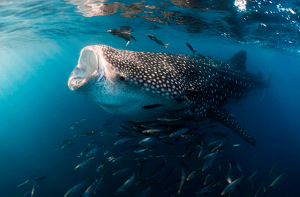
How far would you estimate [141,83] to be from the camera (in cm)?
345

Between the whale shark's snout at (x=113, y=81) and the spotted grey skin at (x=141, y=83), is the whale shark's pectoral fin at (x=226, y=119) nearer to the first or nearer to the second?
the spotted grey skin at (x=141, y=83)

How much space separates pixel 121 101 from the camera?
3670 millimetres

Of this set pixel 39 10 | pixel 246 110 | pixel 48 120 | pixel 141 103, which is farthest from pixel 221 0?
pixel 48 120

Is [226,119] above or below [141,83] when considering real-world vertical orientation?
below

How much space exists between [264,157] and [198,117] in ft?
42.6

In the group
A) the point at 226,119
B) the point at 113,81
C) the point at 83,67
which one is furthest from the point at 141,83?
the point at 226,119

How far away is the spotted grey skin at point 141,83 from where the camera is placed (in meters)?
3.23

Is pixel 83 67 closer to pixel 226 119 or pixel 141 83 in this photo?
pixel 141 83

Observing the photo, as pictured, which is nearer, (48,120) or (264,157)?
(264,157)

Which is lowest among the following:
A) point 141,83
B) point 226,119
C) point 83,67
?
point 226,119

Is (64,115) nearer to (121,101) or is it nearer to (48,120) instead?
(48,120)

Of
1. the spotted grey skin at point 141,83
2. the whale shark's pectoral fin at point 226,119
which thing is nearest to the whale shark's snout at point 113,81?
the spotted grey skin at point 141,83

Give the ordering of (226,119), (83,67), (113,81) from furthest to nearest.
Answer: (226,119)
(83,67)
(113,81)

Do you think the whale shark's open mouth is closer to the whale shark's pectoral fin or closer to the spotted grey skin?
the spotted grey skin
